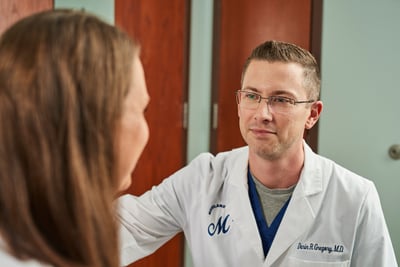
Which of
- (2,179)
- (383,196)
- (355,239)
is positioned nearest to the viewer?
(2,179)

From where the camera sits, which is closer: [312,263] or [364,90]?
[312,263]

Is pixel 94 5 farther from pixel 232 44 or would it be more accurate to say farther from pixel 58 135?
pixel 58 135

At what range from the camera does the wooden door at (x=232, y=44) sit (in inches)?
82.0

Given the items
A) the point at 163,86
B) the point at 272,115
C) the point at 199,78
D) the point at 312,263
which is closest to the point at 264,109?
the point at 272,115

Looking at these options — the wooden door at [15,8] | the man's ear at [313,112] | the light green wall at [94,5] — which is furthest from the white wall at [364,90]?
Answer: the wooden door at [15,8]

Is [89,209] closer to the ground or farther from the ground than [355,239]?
farther from the ground

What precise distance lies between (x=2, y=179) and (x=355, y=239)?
940 millimetres

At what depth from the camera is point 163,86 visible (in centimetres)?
206

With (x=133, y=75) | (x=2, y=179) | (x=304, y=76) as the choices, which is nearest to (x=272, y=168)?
(x=304, y=76)

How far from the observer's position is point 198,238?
131 cm

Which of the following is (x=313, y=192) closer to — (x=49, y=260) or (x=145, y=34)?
(x=49, y=260)

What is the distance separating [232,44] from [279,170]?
1052mm

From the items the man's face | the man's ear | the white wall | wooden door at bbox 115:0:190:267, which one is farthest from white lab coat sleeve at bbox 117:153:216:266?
the white wall

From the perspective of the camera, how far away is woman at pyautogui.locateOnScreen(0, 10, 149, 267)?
548mm
